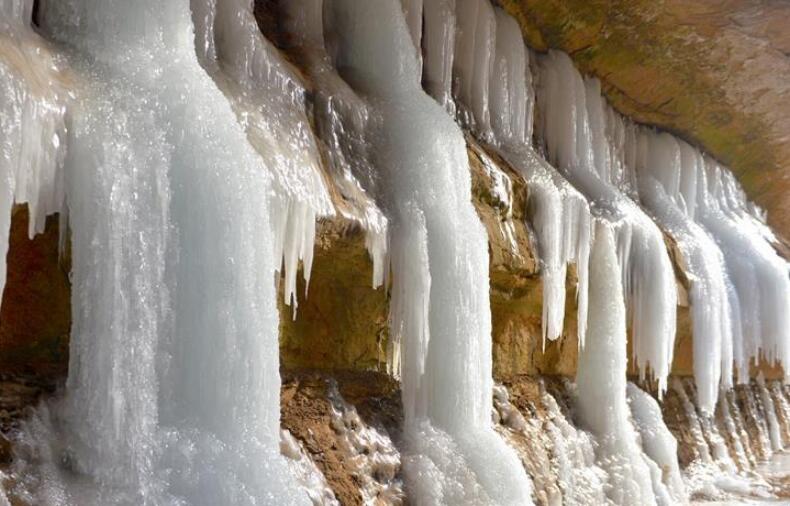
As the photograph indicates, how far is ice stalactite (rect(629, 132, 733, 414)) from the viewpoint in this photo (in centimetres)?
803

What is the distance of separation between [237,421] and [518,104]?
4.38 meters

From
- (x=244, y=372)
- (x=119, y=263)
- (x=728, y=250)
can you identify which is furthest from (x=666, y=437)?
(x=119, y=263)

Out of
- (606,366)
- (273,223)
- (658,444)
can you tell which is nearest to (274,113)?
(273,223)

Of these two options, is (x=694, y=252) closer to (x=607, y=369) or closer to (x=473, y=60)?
(x=607, y=369)

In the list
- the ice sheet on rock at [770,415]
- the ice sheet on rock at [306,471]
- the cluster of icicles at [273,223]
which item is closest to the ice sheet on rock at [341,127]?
Result: the cluster of icicles at [273,223]

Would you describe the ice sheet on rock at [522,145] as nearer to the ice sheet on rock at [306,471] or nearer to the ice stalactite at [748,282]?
the ice sheet on rock at [306,471]

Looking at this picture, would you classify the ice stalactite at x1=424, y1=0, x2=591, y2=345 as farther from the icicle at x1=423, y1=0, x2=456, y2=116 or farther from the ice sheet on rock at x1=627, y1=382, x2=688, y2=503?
the ice sheet on rock at x1=627, y1=382, x2=688, y2=503

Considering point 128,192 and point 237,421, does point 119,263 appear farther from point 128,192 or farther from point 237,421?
point 237,421

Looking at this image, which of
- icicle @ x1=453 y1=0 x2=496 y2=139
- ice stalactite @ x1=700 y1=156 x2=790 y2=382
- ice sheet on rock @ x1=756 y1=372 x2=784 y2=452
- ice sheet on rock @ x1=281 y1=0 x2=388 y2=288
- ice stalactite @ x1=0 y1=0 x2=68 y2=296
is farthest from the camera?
ice sheet on rock @ x1=756 y1=372 x2=784 y2=452

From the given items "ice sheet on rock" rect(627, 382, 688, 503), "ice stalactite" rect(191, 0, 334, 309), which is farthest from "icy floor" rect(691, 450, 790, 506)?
"ice stalactite" rect(191, 0, 334, 309)

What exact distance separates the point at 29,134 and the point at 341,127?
213cm

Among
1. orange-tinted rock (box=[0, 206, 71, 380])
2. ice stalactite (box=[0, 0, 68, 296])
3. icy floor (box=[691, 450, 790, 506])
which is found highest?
ice stalactite (box=[0, 0, 68, 296])

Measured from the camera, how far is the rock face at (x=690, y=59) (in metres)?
6.70

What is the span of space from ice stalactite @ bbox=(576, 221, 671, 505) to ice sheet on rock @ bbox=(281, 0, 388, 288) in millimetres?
2549
